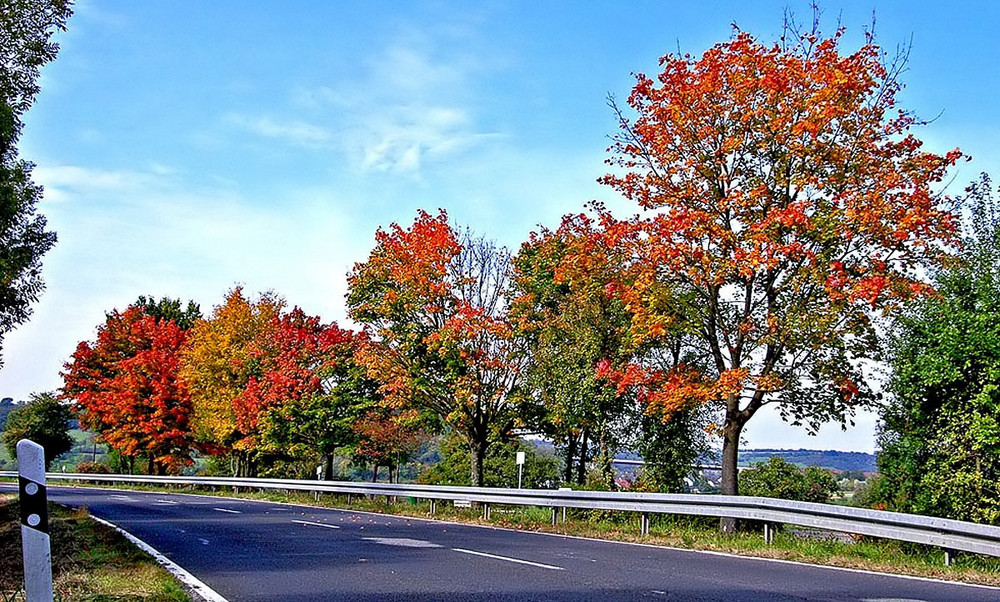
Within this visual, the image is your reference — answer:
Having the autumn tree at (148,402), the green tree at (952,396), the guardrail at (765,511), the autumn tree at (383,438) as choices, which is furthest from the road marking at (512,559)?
the autumn tree at (148,402)

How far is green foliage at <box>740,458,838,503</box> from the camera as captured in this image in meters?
27.0

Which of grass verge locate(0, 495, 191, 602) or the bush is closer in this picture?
grass verge locate(0, 495, 191, 602)

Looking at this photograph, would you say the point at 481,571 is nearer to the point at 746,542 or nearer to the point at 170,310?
the point at 746,542

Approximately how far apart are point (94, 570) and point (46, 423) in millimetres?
60432

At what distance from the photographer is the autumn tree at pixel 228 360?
Answer: 42.6 meters

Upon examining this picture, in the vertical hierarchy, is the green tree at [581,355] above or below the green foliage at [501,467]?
above

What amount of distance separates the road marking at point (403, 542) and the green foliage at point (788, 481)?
1462 centimetres

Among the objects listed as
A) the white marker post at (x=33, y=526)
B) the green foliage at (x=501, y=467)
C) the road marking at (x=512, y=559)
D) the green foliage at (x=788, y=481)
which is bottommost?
the green foliage at (x=501, y=467)

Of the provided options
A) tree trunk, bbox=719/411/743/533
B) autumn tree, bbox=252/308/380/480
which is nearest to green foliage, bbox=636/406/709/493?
tree trunk, bbox=719/411/743/533

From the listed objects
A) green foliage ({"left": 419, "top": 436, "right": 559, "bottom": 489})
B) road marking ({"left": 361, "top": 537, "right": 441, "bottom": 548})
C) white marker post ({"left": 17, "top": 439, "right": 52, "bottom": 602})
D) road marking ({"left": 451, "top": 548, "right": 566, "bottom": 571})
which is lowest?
green foliage ({"left": 419, "top": 436, "right": 559, "bottom": 489})

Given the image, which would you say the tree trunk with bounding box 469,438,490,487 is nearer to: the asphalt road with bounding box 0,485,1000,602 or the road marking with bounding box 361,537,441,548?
the asphalt road with bounding box 0,485,1000,602

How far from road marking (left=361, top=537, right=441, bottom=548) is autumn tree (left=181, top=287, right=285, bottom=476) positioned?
90.0ft

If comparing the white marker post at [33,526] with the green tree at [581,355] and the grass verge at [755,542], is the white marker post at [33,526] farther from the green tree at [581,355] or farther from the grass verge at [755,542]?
the green tree at [581,355]

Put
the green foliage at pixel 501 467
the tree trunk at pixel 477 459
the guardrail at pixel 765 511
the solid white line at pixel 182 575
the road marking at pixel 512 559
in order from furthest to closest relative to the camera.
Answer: the green foliage at pixel 501 467, the tree trunk at pixel 477 459, the guardrail at pixel 765 511, the road marking at pixel 512 559, the solid white line at pixel 182 575
